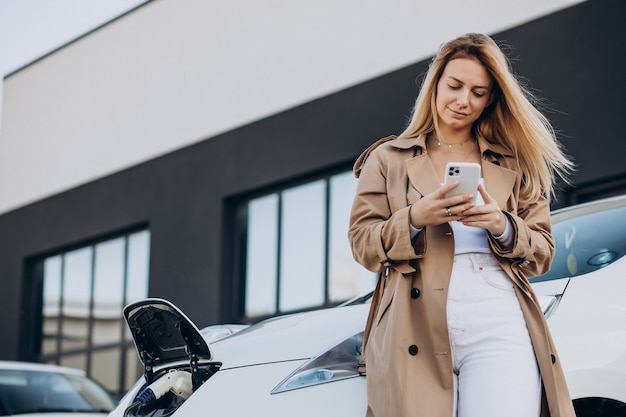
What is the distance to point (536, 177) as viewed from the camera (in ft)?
8.43

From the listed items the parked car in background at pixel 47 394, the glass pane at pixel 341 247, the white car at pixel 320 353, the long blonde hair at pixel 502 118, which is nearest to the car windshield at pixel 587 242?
the white car at pixel 320 353

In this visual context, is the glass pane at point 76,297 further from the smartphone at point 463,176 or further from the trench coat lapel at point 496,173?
the smartphone at point 463,176

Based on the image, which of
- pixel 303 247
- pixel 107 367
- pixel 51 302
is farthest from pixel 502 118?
pixel 51 302

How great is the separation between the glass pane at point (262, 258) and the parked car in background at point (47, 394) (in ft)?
A: 13.0

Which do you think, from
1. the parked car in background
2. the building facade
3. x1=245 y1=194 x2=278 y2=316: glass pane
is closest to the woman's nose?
the parked car in background

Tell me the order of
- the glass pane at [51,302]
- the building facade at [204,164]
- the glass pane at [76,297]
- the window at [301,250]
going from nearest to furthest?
the building facade at [204,164]
the window at [301,250]
the glass pane at [76,297]
the glass pane at [51,302]

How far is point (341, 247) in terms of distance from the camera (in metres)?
10.5

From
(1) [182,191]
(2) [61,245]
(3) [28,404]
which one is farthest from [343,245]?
(2) [61,245]

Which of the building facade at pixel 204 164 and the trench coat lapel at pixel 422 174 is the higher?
the building facade at pixel 204 164

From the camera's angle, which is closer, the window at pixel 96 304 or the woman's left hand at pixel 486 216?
the woman's left hand at pixel 486 216

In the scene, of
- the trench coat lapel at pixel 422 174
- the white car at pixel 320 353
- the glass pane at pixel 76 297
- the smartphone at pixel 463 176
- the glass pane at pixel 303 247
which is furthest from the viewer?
the glass pane at pixel 76 297

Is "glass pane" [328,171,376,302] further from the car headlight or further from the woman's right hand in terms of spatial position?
the woman's right hand

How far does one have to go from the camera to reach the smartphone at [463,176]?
2164 millimetres

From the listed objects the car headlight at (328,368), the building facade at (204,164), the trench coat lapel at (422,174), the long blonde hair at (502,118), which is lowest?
the car headlight at (328,368)
